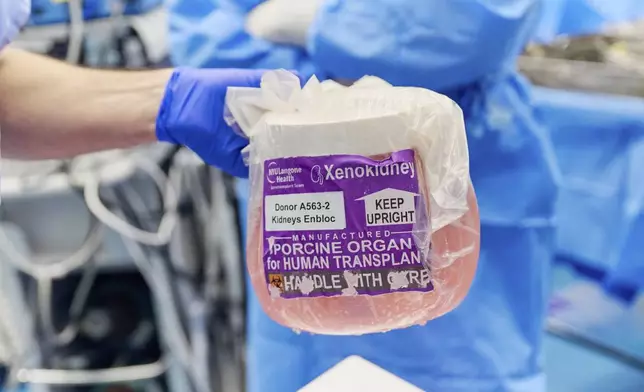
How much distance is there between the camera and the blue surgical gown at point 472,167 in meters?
0.92

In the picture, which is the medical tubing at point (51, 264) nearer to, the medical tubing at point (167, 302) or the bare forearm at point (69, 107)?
the medical tubing at point (167, 302)

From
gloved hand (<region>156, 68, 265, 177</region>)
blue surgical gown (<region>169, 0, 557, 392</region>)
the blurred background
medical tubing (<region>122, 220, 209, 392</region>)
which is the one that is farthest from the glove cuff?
medical tubing (<region>122, 220, 209, 392</region>)

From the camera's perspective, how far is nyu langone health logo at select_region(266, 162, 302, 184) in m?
0.56

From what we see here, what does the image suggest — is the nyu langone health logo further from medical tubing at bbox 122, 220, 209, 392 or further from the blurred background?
medical tubing at bbox 122, 220, 209, 392

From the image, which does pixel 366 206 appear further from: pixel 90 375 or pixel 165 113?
pixel 90 375

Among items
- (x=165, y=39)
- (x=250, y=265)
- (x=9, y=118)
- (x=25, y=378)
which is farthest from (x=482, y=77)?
(x=25, y=378)

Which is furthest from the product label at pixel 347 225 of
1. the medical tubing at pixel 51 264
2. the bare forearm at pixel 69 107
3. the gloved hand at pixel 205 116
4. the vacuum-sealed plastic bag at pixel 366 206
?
the medical tubing at pixel 51 264

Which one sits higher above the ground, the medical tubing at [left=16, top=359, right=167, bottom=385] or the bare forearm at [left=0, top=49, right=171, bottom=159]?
the bare forearm at [left=0, top=49, right=171, bottom=159]

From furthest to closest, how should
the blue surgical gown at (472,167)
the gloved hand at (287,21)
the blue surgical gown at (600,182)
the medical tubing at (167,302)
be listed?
the medical tubing at (167,302) < the blue surgical gown at (600,182) < the gloved hand at (287,21) < the blue surgical gown at (472,167)

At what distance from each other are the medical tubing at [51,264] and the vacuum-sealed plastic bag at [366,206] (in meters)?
1.05

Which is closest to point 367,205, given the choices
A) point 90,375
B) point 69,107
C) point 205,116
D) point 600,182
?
point 205,116

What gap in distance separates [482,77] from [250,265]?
0.53m

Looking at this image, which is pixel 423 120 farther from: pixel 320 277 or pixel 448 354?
pixel 448 354

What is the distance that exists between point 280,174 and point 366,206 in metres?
0.08
